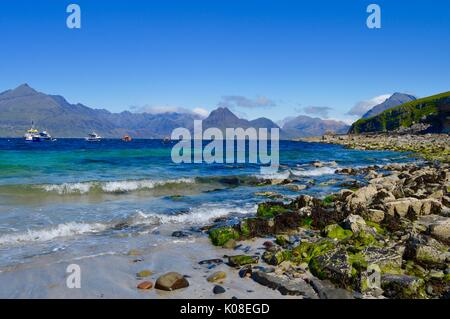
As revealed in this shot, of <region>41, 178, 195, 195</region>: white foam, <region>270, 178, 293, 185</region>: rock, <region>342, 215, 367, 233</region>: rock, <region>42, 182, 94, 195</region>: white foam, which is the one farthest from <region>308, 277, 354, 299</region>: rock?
<region>270, 178, 293, 185</region>: rock

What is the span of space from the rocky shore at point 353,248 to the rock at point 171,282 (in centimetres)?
155

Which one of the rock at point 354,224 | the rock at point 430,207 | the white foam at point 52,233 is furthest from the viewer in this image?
the rock at point 430,207

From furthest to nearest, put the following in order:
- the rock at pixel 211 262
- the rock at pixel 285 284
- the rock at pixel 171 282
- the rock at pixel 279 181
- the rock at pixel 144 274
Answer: the rock at pixel 279 181 → the rock at pixel 211 262 → the rock at pixel 144 274 → the rock at pixel 171 282 → the rock at pixel 285 284

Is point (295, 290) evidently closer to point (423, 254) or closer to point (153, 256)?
point (423, 254)

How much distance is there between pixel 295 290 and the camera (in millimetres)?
8375

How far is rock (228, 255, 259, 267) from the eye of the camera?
10398mm

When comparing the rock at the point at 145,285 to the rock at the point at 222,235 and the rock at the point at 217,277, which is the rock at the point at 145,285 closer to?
the rock at the point at 217,277

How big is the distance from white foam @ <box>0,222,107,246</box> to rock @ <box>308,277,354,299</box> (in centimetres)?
900

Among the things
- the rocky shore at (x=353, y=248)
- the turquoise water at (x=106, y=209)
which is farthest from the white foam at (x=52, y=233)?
the rocky shore at (x=353, y=248)

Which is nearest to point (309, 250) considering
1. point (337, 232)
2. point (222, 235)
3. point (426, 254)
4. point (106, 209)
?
point (337, 232)

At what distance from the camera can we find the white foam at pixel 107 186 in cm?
2517

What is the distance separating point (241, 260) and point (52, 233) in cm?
740

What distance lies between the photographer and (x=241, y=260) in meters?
10.5
